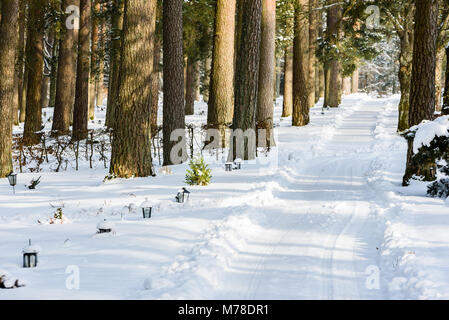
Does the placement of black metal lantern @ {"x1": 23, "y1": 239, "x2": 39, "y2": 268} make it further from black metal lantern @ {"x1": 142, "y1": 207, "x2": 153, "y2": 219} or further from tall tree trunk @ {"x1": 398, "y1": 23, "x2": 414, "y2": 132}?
tall tree trunk @ {"x1": 398, "y1": 23, "x2": 414, "y2": 132}

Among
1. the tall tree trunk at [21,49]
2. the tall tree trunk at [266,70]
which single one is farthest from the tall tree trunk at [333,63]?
the tall tree trunk at [21,49]

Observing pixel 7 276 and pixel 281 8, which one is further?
pixel 281 8

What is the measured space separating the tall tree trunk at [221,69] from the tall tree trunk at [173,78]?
6.99ft

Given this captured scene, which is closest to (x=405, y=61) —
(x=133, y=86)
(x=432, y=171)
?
(x=432, y=171)

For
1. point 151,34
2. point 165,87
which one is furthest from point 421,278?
point 165,87

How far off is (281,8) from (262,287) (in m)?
19.2

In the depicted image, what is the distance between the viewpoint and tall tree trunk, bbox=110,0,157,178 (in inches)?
426

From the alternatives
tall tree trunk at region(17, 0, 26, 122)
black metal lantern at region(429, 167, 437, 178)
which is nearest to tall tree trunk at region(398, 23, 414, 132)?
black metal lantern at region(429, 167, 437, 178)

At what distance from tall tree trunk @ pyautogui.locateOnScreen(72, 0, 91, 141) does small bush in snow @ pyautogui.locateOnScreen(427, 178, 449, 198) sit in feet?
48.3

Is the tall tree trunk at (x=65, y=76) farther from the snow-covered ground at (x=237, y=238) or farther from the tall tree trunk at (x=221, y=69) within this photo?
the snow-covered ground at (x=237, y=238)

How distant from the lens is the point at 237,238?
6789 millimetres

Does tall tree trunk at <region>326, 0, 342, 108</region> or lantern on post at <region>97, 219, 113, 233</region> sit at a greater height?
tall tree trunk at <region>326, 0, 342, 108</region>

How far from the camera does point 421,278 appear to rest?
5.11 m

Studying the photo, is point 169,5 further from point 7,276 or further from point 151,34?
point 7,276
